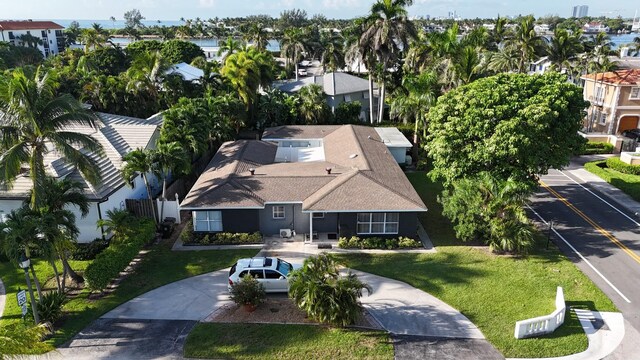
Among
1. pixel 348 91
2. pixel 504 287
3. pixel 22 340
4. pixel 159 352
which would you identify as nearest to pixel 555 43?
pixel 348 91

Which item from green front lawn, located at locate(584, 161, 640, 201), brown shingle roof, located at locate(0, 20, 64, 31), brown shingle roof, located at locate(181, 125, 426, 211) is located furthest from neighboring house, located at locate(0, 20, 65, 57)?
green front lawn, located at locate(584, 161, 640, 201)

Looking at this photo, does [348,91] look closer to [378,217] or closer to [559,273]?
[378,217]

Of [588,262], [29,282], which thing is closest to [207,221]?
[29,282]

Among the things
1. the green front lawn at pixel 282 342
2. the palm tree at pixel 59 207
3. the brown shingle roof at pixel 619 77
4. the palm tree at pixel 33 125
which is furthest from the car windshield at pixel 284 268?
the brown shingle roof at pixel 619 77

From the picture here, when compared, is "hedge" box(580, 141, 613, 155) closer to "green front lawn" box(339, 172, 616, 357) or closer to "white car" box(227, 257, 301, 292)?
"green front lawn" box(339, 172, 616, 357)

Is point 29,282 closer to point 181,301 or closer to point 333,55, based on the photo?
point 181,301

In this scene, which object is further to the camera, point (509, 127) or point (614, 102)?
point (614, 102)

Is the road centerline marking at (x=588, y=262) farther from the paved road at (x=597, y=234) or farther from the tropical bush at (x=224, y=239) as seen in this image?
the tropical bush at (x=224, y=239)
